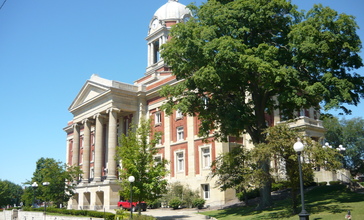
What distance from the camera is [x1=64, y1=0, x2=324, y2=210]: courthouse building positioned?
40938 millimetres

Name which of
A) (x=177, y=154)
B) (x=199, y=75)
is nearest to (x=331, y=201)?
(x=199, y=75)

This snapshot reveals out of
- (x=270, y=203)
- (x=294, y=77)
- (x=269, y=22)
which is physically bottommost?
(x=270, y=203)

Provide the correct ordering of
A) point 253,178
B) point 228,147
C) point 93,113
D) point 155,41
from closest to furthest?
point 253,178
point 228,147
point 93,113
point 155,41

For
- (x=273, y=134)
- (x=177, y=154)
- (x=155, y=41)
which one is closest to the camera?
(x=273, y=134)

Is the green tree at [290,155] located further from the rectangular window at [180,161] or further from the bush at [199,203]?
the rectangular window at [180,161]

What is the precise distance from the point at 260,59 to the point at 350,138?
47208 millimetres

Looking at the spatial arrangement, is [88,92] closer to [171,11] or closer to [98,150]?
[98,150]

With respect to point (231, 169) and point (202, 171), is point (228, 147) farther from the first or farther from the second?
point (231, 169)

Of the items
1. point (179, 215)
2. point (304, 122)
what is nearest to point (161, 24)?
point (304, 122)

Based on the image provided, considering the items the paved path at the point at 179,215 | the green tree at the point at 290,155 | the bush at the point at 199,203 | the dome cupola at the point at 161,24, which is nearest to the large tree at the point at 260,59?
the green tree at the point at 290,155

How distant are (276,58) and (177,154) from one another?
2131cm

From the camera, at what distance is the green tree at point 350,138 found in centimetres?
6275

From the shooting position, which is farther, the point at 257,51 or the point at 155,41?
the point at 155,41

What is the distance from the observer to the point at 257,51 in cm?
2580
